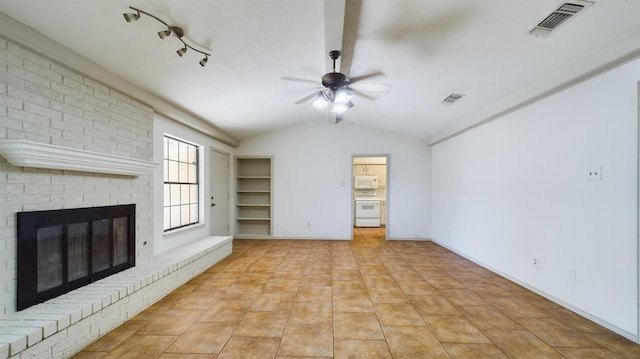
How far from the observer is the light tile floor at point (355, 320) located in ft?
6.68

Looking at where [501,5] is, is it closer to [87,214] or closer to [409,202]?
[87,214]

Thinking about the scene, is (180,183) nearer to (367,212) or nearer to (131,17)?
(131,17)

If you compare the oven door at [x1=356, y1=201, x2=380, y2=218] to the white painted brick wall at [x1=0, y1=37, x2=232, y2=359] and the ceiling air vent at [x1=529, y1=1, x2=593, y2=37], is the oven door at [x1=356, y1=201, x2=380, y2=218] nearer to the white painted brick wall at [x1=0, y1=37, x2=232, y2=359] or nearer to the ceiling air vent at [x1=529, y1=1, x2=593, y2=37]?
the white painted brick wall at [x1=0, y1=37, x2=232, y2=359]

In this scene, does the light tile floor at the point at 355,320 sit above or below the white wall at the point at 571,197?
below

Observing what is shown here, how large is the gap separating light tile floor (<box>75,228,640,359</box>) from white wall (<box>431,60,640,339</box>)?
277 millimetres

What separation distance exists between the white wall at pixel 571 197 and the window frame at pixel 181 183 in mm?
5026

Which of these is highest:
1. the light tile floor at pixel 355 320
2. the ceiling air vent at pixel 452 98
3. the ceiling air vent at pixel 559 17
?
the ceiling air vent at pixel 559 17

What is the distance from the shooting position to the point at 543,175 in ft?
9.89

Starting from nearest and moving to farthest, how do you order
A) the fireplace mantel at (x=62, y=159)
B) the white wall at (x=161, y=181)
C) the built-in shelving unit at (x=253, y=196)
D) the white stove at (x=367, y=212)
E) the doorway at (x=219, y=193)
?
1. the fireplace mantel at (x=62, y=159)
2. the white wall at (x=161, y=181)
3. the doorway at (x=219, y=193)
4. the built-in shelving unit at (x=253, y=196)
5. the white stove at (x=367, y=212)

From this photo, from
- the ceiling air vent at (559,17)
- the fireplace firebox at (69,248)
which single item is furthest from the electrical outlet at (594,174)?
the fireplace firebox at (69,248)

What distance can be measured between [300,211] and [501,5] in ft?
17.3

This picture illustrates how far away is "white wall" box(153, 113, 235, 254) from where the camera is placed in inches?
140

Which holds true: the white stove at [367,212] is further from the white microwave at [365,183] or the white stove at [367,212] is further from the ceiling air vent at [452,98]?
the ceiling air vent at [452,98]

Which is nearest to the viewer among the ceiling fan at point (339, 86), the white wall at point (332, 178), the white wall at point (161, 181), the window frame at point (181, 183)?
the ceiling fan at point (339, 86)
